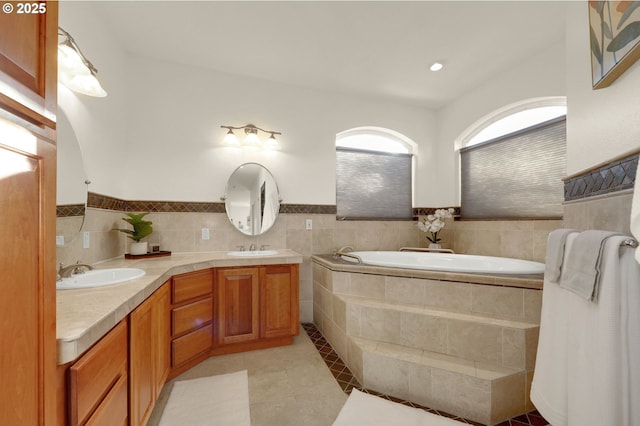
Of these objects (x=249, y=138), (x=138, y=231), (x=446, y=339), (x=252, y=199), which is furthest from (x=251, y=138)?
(x=446, y=339)

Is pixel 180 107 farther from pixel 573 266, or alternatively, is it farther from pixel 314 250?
pixel 573 266

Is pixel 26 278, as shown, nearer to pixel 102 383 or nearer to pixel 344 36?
pixel 102 383

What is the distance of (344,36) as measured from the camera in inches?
84.0

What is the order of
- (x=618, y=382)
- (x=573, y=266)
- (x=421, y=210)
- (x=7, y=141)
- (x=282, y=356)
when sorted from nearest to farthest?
(x=7, y=141) < (x=618, y=382) < (x=573, y=266) < (x=282, y=356) < (x=421, y=210)

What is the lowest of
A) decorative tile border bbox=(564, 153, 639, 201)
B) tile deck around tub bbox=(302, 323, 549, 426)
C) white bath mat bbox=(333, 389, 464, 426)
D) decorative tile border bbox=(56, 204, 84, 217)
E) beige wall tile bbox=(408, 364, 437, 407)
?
tile deck around tub bbox=(302, 323, 549, 426)

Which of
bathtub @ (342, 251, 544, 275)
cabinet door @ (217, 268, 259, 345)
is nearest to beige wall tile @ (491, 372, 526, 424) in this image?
bathtub @ (342, 251, 544, 275)

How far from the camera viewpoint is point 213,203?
262 centimetres

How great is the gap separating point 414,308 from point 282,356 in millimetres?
1203

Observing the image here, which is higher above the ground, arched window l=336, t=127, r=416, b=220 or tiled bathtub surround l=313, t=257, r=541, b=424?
arched window l=336, t=127, r=416, b=220

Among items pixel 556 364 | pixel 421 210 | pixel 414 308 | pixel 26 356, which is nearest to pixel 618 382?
pixel 556 364

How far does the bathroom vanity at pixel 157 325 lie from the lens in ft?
2.53

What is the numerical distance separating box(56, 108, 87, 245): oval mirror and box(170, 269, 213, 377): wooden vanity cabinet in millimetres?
670

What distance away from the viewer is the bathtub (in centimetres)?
225

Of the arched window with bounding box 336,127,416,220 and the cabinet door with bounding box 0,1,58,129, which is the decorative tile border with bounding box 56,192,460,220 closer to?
the arched window with bounding box 336,127,416,220
